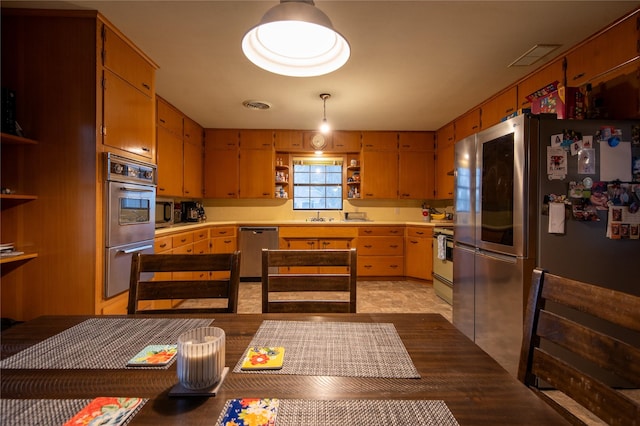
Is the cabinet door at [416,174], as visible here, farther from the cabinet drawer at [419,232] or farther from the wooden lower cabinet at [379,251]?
the wooden lower cabinet at [379,251]

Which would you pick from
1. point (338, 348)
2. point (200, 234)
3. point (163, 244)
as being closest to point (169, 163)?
point (200, 234)

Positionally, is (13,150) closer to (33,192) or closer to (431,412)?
(33,192)

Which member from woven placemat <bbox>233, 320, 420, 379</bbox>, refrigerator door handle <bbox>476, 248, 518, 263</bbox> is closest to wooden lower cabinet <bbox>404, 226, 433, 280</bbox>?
refrigerator door handle <bbox>476, 248, 518, 263</bbox>

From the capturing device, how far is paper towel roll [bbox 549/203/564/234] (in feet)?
5.97

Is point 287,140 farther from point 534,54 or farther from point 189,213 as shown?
point 534,54

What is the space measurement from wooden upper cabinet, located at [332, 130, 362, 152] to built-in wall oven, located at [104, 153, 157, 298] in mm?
3040

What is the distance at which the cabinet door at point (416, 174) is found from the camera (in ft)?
16.3

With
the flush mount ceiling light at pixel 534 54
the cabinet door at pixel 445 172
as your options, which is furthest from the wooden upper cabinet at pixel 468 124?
the flush mount ceiling light at pixel 534 54

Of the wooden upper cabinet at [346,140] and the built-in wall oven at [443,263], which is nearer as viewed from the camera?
the built-in wall oven at [443,263]

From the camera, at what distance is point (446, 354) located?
83 centimetres

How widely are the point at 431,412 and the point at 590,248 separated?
190 cm

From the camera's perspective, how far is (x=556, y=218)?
1.82 metres

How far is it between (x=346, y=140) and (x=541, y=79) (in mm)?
2714

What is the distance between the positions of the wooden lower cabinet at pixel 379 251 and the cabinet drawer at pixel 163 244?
2593 mm
